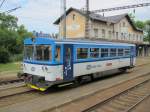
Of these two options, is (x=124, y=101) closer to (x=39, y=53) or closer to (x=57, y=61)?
(x=57, y=61)

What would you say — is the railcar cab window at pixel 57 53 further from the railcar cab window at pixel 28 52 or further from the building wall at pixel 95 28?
the building wall at pixel 95 28

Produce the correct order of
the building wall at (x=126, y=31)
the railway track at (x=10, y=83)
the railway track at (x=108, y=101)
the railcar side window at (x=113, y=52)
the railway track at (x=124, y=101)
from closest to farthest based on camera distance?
the railway track at (x=108, y=101) < the railway track at (x=124, y=101) < the railway track at (x=10, y=83) < the railcar side window at (x=113, y=52) < the building wall at (x=126, y=31)

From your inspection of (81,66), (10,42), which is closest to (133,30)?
(10,42)

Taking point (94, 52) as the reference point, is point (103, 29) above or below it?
above

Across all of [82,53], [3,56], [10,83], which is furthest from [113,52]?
[3,56]

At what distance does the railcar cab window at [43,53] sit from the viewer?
36.2 ft

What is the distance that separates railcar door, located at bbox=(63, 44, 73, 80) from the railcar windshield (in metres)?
0.89

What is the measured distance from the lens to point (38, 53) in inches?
455

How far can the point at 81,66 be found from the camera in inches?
497

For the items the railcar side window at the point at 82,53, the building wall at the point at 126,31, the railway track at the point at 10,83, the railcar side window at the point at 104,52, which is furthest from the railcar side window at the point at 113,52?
the building wall at the point at 126,31

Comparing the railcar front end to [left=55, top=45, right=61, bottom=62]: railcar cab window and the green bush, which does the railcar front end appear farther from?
the green bush

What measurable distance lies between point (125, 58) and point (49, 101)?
1050 cm

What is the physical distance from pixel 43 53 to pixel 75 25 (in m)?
26.4

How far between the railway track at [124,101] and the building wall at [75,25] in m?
23.8
